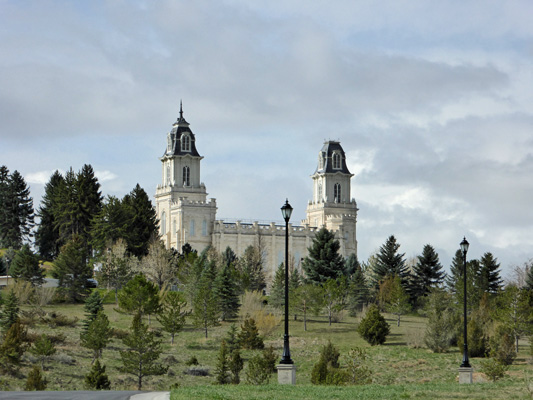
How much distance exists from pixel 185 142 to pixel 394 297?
1855 inches

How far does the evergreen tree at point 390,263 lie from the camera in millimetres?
83213

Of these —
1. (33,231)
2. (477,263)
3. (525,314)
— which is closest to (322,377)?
(525,314)

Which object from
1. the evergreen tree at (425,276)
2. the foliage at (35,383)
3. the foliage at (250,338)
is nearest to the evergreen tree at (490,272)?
the evergreen tree at (425,276)

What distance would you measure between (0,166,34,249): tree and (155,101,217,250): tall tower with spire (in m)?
17.3

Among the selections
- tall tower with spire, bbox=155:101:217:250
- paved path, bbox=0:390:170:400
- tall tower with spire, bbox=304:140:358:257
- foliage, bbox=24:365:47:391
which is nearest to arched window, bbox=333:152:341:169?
tall tower with spire, bbox=304:140:358:257

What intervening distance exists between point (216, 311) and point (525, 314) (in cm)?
1999

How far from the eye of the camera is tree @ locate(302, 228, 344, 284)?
78375 mm

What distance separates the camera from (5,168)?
9644 centimetres

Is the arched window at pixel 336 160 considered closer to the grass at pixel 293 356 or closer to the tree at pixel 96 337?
the grass at pixel 293 356

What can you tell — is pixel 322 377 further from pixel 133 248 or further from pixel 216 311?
pixel 133 248

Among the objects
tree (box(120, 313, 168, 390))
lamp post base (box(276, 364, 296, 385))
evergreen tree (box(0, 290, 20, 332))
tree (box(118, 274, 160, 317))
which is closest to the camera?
lamp post base (box(276, 364, 296, 385))

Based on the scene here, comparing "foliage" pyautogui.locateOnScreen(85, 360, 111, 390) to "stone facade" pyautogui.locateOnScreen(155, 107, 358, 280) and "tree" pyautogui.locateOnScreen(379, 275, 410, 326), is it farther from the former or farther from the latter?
"stone facade" pyautogui.locateOnScreen(155, 107, 358, 280)

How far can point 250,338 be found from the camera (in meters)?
58.0

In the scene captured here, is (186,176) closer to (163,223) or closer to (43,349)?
(163,223)
